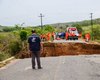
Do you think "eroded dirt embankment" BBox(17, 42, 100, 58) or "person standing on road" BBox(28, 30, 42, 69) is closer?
"person standing on road" BBox(28, 30, 42, 69)

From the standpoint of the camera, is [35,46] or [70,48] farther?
[70,48]

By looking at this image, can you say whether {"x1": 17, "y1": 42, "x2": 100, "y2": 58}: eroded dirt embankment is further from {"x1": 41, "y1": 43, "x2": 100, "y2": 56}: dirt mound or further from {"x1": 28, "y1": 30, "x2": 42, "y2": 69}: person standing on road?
{"x1": 28, "y1": 30, "x2": 42, "y2": 69}: person standing on road

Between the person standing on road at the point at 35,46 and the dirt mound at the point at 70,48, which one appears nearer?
the person standing on road at the point at 35,46

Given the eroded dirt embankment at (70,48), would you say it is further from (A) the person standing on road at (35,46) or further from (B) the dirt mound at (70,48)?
(A) the person standing on road at (35,46)

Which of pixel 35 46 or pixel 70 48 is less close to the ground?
pixel 35 46


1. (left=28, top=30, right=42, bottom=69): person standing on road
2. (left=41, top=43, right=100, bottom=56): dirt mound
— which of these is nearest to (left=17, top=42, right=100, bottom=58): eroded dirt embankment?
(left=41, top=43, right=100, bottom=56): dirt mound

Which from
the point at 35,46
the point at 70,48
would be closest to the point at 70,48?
the point at 70,48

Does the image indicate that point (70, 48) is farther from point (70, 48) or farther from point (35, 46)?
point (35, 46)

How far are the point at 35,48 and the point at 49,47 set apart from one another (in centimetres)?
2162

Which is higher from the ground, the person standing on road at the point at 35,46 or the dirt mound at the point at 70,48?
the person standing on road at the point at 35,46

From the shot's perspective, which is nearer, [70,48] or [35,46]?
[35,46]

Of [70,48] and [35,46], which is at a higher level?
[35,46]


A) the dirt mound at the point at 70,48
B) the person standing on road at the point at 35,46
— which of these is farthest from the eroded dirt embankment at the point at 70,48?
the person standing on road at the point at 35,46

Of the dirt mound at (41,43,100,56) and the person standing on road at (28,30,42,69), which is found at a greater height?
the person standing on road at (28,30,42,69)
